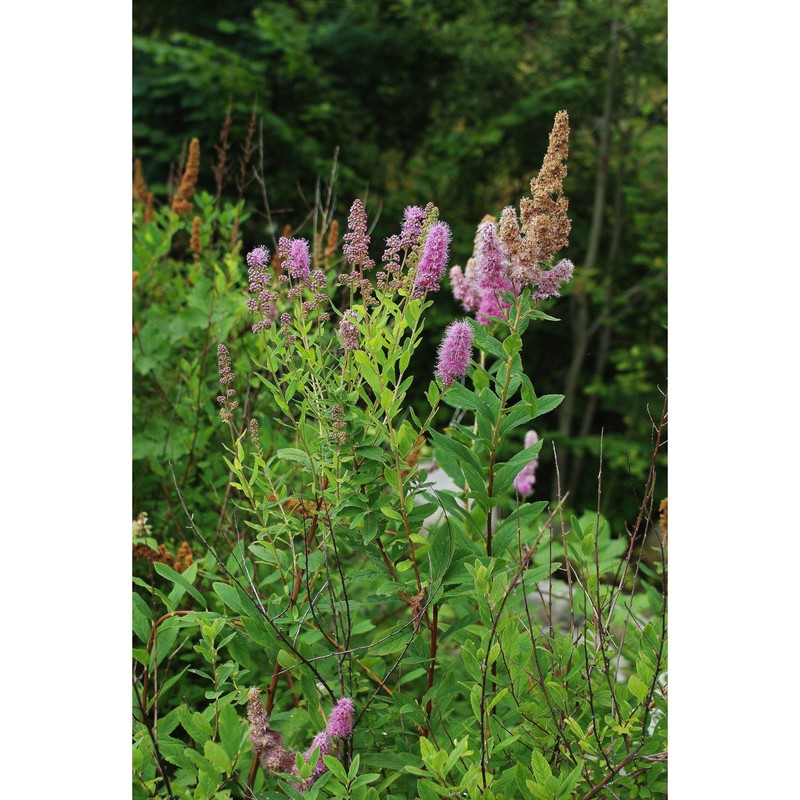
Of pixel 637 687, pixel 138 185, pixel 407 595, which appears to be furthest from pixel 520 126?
pixel 637 687

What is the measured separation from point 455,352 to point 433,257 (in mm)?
132

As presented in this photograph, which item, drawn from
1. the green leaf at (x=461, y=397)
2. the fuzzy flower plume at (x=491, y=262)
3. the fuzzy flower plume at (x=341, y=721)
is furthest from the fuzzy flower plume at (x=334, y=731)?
the fuzzy flower plume at (x=491, y=262)

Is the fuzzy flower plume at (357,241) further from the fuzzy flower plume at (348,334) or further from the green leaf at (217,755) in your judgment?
the green leaf at (217,755)

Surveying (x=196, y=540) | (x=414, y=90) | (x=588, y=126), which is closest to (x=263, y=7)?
(x=414, y=90)

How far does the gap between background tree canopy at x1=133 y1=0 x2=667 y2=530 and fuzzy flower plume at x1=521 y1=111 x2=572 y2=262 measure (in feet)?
13.6

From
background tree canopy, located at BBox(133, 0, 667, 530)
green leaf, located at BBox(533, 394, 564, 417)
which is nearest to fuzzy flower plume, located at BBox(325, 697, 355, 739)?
green leaf, located at BBox(533, 394, 564, 417)

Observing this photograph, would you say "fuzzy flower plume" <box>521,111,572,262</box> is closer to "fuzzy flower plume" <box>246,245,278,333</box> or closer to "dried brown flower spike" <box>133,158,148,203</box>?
"fuzzy flower plume" <box>246,245,278,333</box>

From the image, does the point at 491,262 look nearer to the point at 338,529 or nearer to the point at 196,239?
the point at 338,529

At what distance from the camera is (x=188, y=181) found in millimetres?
2391

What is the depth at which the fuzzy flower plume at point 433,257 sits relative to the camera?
118 cm

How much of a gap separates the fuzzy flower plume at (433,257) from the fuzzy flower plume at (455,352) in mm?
68

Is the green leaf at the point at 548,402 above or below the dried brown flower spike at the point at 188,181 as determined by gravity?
below

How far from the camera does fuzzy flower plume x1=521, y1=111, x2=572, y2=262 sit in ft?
3.73
